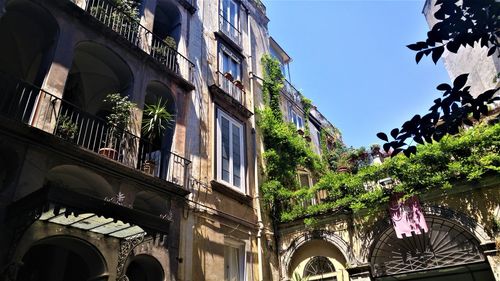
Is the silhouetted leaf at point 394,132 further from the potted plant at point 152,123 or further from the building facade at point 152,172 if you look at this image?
the potted plant at point 152,123

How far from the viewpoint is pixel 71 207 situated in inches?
244

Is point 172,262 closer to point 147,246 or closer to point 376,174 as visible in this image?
point 147,246

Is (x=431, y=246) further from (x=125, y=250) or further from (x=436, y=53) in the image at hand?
(x=436, y=53)

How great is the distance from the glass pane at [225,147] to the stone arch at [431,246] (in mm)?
5021

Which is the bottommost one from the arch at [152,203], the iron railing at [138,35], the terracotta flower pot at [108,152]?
the arch at [152,203]

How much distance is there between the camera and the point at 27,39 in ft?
33.0

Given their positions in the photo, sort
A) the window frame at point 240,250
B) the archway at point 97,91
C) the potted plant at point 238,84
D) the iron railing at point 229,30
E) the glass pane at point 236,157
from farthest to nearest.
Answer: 1. the iron railing at point 229,30
2. the potted plant at point 238,84
3. the glass pane at point 236,157
4. the window frame at point 240,250
5. the archway at point 97,91

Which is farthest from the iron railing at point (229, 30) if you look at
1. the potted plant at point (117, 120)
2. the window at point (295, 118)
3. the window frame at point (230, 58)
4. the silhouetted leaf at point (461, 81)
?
the silhouetted leaf at point (461, 81)

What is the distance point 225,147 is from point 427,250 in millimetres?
6959

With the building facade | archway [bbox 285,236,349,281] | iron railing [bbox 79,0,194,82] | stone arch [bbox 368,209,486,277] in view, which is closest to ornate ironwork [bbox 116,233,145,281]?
the building facade

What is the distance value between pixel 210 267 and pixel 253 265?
83.6 inches

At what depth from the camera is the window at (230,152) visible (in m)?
12.6

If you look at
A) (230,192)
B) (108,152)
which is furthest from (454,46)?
(230,192)

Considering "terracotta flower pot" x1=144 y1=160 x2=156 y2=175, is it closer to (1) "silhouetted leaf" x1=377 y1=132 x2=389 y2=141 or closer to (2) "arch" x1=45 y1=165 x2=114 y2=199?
(2) "arch" x1=45 y1=165 x2=114 y2=199
